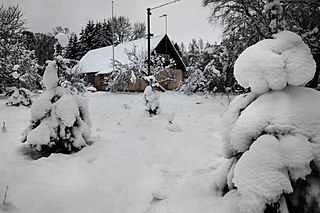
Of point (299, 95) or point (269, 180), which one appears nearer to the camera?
point (269, 180)

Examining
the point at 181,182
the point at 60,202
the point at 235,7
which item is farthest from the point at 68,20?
the point at 235,7

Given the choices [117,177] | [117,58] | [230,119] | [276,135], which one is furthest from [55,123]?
[117,58]

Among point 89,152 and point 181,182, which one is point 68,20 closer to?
point 89,152

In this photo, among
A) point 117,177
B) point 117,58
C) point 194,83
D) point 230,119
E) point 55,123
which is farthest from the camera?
point 117,58

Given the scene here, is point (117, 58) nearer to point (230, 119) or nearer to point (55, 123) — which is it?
point (55, 123)

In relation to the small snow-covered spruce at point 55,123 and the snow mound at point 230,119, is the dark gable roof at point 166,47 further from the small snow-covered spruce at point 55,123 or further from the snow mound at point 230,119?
the snow mound at point 230,119

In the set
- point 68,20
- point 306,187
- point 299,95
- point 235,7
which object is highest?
point 235,7

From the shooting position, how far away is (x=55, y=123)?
421 cm

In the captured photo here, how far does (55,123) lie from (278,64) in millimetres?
3477

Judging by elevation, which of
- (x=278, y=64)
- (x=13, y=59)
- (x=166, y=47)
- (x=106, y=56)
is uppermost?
(x=166, y=47)

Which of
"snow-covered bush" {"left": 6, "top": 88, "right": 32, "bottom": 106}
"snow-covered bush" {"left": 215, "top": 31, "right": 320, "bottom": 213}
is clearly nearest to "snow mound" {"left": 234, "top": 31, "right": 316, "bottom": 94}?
"snow-covered bush" {"left": 215, "top": 31, "right": 320, "bottom": 213}

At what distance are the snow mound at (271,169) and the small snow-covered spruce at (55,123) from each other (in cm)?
307

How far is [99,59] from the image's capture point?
31.4 metres

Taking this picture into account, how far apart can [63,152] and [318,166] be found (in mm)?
3815
